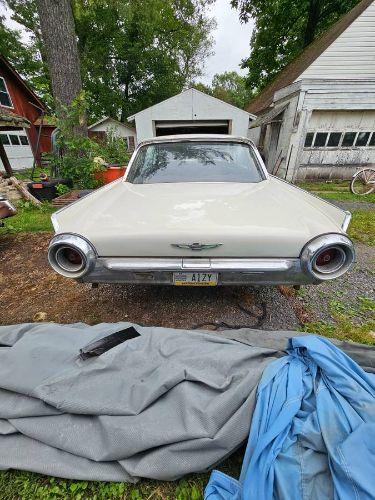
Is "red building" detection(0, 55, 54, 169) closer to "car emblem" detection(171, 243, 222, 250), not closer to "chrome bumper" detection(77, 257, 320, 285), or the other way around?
"chrome bumper" detection(77, 257, 320, 285)

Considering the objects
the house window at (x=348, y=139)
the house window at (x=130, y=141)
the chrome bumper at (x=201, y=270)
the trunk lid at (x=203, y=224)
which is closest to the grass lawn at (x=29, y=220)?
the trunk lid at (x=203, y=224)

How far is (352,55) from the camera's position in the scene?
9.12 meters

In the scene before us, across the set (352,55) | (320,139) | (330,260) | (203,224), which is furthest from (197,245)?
(352,55)

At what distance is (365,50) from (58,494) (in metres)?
13.7

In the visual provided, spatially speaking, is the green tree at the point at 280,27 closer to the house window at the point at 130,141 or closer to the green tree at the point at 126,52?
the green tree at the point at 126,52

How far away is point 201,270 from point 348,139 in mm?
10020

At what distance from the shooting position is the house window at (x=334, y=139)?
8.77 meters

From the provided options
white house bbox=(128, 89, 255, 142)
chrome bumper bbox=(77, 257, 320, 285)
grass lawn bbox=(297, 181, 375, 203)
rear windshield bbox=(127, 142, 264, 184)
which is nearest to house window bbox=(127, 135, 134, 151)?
white house bbox=(128, 89, 255, 142)

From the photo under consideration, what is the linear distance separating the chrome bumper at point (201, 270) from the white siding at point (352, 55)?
430 inches

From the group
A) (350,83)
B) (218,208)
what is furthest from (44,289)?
(350,83)

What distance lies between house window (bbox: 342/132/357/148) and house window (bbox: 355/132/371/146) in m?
0.17

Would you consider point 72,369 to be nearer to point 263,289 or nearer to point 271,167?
point 263,289

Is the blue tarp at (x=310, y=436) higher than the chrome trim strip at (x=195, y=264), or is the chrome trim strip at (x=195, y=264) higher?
the chrome trim strip at (x=195, y=264)

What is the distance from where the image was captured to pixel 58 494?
3.86 feet
